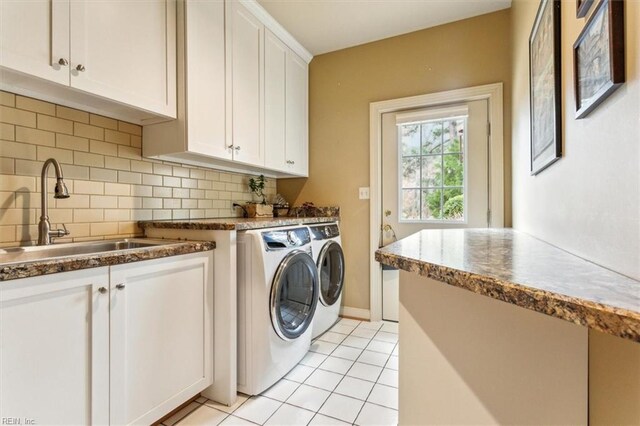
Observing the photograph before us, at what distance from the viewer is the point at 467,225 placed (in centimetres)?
239

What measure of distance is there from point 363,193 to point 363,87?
39.1 inches

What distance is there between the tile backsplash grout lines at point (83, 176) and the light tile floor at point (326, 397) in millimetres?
1106

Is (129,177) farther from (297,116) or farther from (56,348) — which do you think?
(297,116)

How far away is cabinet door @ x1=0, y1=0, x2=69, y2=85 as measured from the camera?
1.08 m

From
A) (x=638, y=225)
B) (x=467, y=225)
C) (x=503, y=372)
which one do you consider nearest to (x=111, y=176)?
(x=503, y=372)

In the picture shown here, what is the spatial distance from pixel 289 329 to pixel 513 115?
Answer: 2.13m

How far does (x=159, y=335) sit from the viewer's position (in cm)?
132

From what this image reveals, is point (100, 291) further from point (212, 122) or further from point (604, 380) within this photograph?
point (604, 380)

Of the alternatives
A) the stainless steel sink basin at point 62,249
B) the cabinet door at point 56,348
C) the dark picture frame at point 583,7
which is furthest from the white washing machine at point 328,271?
the dark picture frame at point 583,7

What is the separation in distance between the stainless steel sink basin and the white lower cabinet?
173 mm

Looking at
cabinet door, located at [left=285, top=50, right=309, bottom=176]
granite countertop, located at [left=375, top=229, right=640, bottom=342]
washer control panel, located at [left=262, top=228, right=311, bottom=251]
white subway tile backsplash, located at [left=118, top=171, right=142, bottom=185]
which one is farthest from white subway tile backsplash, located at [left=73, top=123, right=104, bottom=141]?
granite countertop, located at [left=375, top=229, right=640, bottom=342]

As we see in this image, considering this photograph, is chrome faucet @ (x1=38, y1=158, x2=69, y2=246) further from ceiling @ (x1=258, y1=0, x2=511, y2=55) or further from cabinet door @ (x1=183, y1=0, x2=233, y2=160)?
ceiling @ (x1=258, y1=0, x2=511, y2=55)

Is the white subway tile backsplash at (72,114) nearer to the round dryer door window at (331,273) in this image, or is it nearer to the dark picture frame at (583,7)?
the round dryer door window at (331,273)
